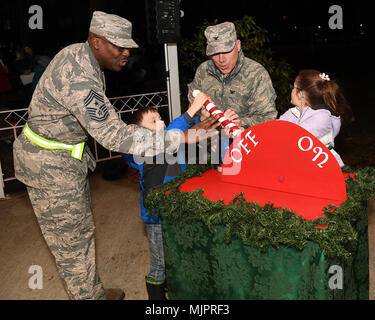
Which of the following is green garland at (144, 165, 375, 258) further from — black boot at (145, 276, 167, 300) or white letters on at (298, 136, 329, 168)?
black boot at (145, 276, 167, 300)

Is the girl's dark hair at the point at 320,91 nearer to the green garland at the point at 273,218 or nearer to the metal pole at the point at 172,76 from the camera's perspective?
the green garland at the point at 273,218

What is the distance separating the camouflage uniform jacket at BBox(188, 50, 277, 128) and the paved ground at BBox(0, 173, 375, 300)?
1.49 metres

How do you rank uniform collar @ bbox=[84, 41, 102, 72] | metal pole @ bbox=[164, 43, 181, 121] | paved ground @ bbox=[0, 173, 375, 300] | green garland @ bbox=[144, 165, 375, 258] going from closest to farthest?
1. green garland @ bbox=[144, 165, 375, 258]
2. uniform collar @ bbox=[84, 41, 102, 72]
3. paved ground @ bbox=[0, 173, 375, 300]
4. metal pole @ bbox=[164, 43, 181, 121]

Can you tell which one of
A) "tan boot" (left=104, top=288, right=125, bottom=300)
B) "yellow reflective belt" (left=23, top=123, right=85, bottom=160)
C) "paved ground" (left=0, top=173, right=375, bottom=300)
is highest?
"yellow reflective belt" (left=23, top=123, right=85, bottom=160)

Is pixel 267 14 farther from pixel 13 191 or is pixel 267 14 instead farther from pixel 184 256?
pixel 184 256

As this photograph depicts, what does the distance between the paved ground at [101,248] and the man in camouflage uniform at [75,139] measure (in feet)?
2.41

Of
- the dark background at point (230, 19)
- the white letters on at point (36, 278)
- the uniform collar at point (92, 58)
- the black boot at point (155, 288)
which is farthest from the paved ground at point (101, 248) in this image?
the dark background at point (230, 19)

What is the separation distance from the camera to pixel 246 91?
2.87 m

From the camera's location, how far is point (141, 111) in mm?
2455

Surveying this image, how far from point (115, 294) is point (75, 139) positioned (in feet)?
4.32

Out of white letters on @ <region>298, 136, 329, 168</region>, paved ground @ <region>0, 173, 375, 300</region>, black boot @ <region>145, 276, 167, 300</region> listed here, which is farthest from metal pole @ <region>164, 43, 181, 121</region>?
white letters on @ <region>298, 136, 329, 168</region>

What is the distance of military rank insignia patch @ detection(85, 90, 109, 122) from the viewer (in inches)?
78.4
